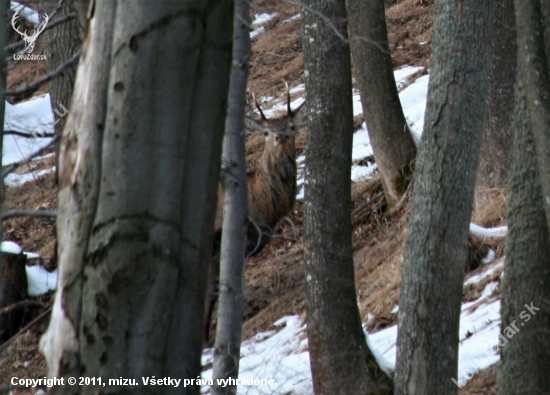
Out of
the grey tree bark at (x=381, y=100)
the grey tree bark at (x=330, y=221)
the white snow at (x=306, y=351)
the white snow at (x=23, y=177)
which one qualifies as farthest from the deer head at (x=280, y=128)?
the white snow at (x=23, y=177)

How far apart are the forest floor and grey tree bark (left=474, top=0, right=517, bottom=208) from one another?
0.36 meters

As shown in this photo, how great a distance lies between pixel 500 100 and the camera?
31.1 feet

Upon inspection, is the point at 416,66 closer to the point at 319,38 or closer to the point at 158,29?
the point at 319,38

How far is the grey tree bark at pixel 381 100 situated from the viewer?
35.7ft

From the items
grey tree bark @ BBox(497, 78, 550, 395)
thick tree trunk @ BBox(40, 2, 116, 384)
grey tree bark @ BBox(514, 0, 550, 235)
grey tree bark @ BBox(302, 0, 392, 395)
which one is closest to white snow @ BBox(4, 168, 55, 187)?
grey tree bark @ BBox(302, 0, 392, 395)

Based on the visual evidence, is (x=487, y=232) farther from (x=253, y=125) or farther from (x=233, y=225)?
(x=233, y=225)

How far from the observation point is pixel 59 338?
262 cm

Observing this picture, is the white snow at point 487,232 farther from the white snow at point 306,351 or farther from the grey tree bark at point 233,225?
the grey tree bark at point 233,225

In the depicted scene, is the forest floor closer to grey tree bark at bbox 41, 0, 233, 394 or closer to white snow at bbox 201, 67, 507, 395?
white snow at bbox 201, 67, 507, 395

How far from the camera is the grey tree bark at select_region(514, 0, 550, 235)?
4.29 meters

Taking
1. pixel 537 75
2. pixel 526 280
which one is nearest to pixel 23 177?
pixel 526 280

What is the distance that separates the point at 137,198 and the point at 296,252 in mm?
9748

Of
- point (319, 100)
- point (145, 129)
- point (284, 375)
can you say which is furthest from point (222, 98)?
point (284, 375)

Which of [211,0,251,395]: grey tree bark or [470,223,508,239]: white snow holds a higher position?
[211,0,251,395]: grey tree bark
